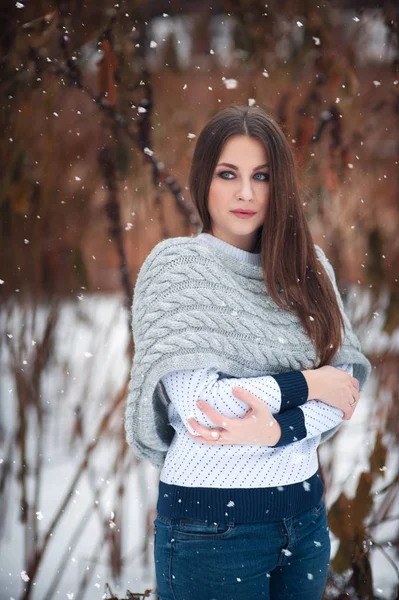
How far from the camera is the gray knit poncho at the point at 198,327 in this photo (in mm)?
1004

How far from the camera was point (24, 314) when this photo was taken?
173cm

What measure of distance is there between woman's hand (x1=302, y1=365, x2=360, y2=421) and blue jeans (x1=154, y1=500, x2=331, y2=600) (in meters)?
0.20

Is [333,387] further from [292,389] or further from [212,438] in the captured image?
[212,438]

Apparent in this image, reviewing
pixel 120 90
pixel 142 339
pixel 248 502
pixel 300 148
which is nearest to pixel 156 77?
pixel 120 90

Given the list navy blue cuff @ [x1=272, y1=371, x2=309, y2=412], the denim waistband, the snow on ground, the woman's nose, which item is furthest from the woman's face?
the snow on ground

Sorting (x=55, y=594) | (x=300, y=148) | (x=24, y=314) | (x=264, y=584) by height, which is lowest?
(x=55, y=594)

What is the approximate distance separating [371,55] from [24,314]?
4.80 ft

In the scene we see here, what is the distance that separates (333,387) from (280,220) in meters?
0.31

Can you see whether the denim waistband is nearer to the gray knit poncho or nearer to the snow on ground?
the gray knit poncho

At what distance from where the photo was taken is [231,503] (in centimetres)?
99

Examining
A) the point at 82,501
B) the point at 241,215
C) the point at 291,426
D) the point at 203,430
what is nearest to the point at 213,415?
the point at 203,430

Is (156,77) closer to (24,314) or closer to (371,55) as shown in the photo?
(371,55)

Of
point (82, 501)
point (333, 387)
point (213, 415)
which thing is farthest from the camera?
point (82, 501)

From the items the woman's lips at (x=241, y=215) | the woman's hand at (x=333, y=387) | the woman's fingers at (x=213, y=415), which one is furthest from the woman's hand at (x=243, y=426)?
the woman's lips at (x=241, y=215)
